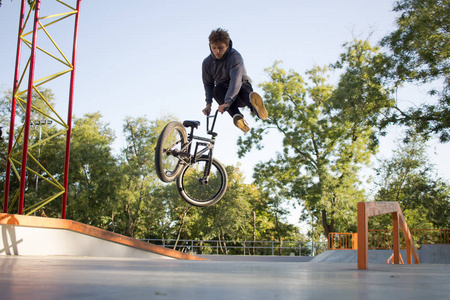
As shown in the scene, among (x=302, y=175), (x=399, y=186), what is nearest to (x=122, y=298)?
(x=302, y=175)

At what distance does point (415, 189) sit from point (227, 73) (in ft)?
80.5

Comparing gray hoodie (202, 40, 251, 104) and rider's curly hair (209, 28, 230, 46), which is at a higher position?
rider's curly hair (209, 28, 230, 46)

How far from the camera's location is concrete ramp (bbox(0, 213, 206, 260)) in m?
6.40

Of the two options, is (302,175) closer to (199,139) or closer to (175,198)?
(175,198)

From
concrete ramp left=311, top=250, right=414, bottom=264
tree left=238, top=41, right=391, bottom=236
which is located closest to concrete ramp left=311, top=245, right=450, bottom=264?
concrete ramp left=311, top=250, right=414, bottom=264

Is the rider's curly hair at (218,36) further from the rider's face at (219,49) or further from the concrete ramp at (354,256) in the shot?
the concrete ramp at (354,256)

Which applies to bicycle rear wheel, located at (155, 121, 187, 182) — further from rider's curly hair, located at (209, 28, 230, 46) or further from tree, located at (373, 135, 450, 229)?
tree, located at (373, 135, 450, 229)

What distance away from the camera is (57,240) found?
7016 mm

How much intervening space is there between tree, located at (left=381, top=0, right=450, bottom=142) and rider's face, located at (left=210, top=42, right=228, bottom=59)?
1211 centimetres

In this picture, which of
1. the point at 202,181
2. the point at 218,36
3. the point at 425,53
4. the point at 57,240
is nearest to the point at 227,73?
the point at 218,36

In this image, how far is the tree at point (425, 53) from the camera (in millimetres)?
15043

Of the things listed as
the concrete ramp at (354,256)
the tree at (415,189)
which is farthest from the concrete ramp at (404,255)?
the tree at (415,189)

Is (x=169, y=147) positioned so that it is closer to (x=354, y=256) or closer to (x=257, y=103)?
(x=257, y=103)

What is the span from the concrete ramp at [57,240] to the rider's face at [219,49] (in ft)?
13.1
